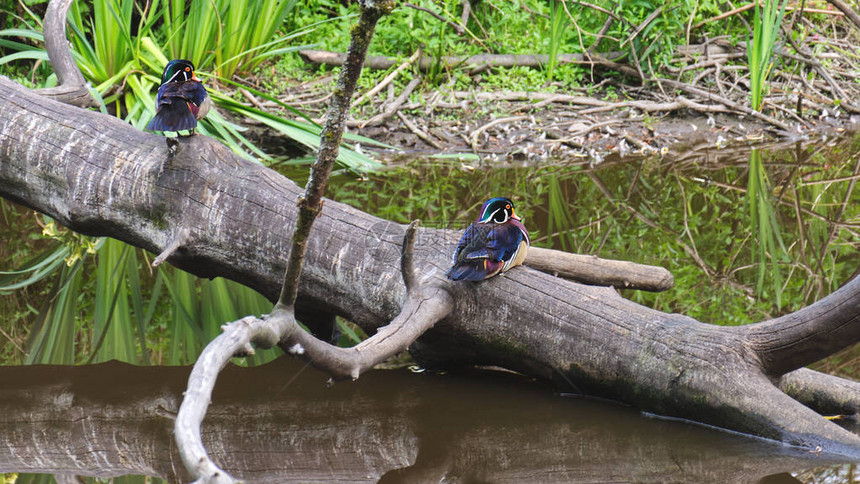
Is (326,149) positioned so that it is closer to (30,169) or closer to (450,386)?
(450,386)

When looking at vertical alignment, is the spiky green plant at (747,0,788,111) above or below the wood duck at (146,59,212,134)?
above

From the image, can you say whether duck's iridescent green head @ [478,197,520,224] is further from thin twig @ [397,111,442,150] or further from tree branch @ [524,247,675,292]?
thin twig @ [397,111,442,150]

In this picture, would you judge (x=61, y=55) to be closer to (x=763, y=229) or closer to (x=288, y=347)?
(x=288, y=347)

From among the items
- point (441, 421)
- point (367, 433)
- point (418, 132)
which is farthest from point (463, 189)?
point (367, 433)

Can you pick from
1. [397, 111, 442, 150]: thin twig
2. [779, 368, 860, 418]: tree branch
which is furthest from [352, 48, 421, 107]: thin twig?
[779, 368, 860, 418]: tree branch

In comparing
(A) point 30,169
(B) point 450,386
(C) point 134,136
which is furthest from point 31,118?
(B) point 450,386

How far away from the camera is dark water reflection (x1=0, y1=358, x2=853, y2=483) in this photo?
250cm

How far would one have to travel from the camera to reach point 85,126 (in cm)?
372

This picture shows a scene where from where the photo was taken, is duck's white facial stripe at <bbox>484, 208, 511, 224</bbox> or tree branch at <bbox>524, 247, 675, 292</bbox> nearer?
duck's white facial stripe at <bbox>484, 208, 511, 224</bbox>

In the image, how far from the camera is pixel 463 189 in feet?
19.6

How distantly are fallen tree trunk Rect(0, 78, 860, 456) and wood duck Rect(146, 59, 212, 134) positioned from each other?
0.53ft

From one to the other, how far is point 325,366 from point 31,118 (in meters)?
2.20

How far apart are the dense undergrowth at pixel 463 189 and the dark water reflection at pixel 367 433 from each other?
1.25 feet

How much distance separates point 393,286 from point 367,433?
0.54m
